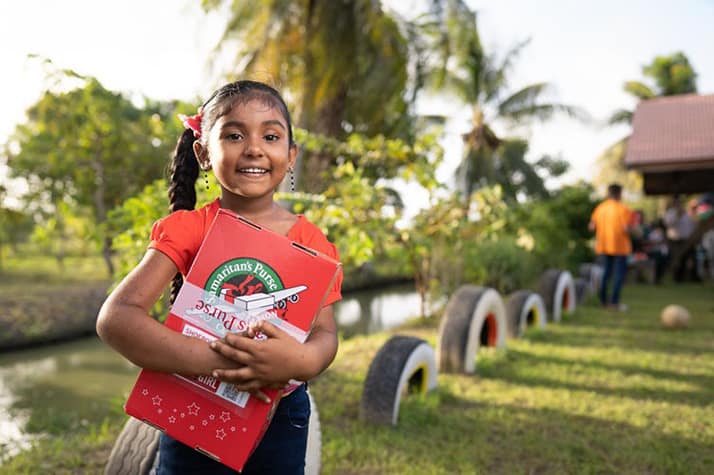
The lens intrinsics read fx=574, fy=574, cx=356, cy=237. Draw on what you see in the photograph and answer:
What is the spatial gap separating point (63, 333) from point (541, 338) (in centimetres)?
757

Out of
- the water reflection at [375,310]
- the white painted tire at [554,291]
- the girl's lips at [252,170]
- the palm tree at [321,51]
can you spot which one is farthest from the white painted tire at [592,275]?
the girl's lips at [252,170]

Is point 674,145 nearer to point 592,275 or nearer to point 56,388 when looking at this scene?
point 592,275

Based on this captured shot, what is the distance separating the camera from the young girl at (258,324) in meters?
1.34

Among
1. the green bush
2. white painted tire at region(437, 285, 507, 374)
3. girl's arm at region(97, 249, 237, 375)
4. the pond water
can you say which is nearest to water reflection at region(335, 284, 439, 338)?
the pond water

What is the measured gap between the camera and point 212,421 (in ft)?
4.63

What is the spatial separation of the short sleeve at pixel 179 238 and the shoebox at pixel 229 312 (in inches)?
3.8

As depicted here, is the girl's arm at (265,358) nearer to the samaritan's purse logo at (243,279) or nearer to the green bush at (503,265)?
the samaritan's purse logo at (243,279)

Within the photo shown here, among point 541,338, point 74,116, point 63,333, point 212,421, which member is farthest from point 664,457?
Answer: point 74,116

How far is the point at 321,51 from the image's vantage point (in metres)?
13.1

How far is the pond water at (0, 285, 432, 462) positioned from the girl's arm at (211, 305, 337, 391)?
3.05 meters

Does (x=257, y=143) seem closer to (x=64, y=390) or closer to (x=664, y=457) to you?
(x=664, y=457)

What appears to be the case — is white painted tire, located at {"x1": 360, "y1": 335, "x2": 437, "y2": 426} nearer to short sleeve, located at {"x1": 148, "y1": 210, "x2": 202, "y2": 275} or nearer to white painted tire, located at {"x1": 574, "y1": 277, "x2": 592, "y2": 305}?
short sleeve, located at {"x1": 148, "y1": 210, "x2": 202, "y2": 275}

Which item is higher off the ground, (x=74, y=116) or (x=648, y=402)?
(x=74, y=116)

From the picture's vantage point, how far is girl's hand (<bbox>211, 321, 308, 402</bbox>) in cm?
132
